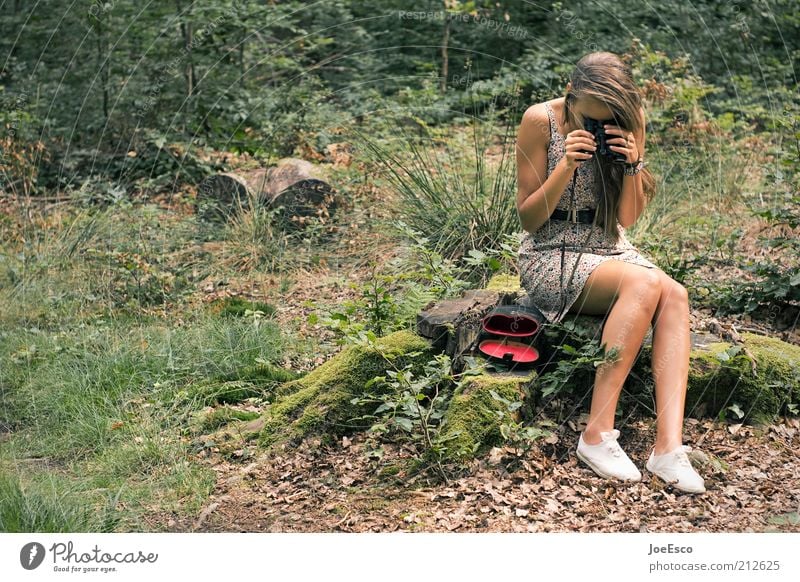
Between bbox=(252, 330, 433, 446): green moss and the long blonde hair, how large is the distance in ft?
2.76

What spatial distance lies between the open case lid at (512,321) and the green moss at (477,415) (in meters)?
0.16

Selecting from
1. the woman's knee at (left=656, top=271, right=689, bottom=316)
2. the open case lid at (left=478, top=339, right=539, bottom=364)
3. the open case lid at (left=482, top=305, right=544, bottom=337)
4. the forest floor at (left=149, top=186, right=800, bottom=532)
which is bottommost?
the forest floor at (left=149, top=186, right=800, bottom=532)

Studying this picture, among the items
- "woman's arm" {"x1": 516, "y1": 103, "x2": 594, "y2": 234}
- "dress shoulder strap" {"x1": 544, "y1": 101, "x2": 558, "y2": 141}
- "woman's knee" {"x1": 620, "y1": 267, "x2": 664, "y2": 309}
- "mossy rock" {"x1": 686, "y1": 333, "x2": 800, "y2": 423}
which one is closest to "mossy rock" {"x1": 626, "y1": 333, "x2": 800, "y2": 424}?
"mossy rock" {"x1": 686, "y1": 333, "x2": 800, "y2": 423}

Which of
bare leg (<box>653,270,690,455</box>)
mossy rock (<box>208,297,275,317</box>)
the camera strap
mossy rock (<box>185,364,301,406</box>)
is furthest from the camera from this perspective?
mossy rock (<box>208,297,275,317</box>)

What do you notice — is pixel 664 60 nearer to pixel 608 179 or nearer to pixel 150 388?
pixel 608 179

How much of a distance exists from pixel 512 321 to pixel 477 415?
379 millimetres

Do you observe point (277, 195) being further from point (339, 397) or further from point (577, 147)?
point (577, 147)

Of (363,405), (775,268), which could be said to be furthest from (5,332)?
(775,268)

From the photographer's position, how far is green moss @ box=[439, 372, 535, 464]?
288 cm

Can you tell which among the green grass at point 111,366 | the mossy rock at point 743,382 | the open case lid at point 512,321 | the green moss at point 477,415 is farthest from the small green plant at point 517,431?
the green grass at point 111,366

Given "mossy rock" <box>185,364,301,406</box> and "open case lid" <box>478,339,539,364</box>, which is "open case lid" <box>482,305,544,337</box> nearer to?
"open case lid" <box>478,339,539,364</box>

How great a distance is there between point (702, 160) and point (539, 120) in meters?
3.24

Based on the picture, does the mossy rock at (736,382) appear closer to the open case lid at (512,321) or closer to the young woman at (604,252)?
the young woman at (604,252)

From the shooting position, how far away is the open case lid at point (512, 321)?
306cm
